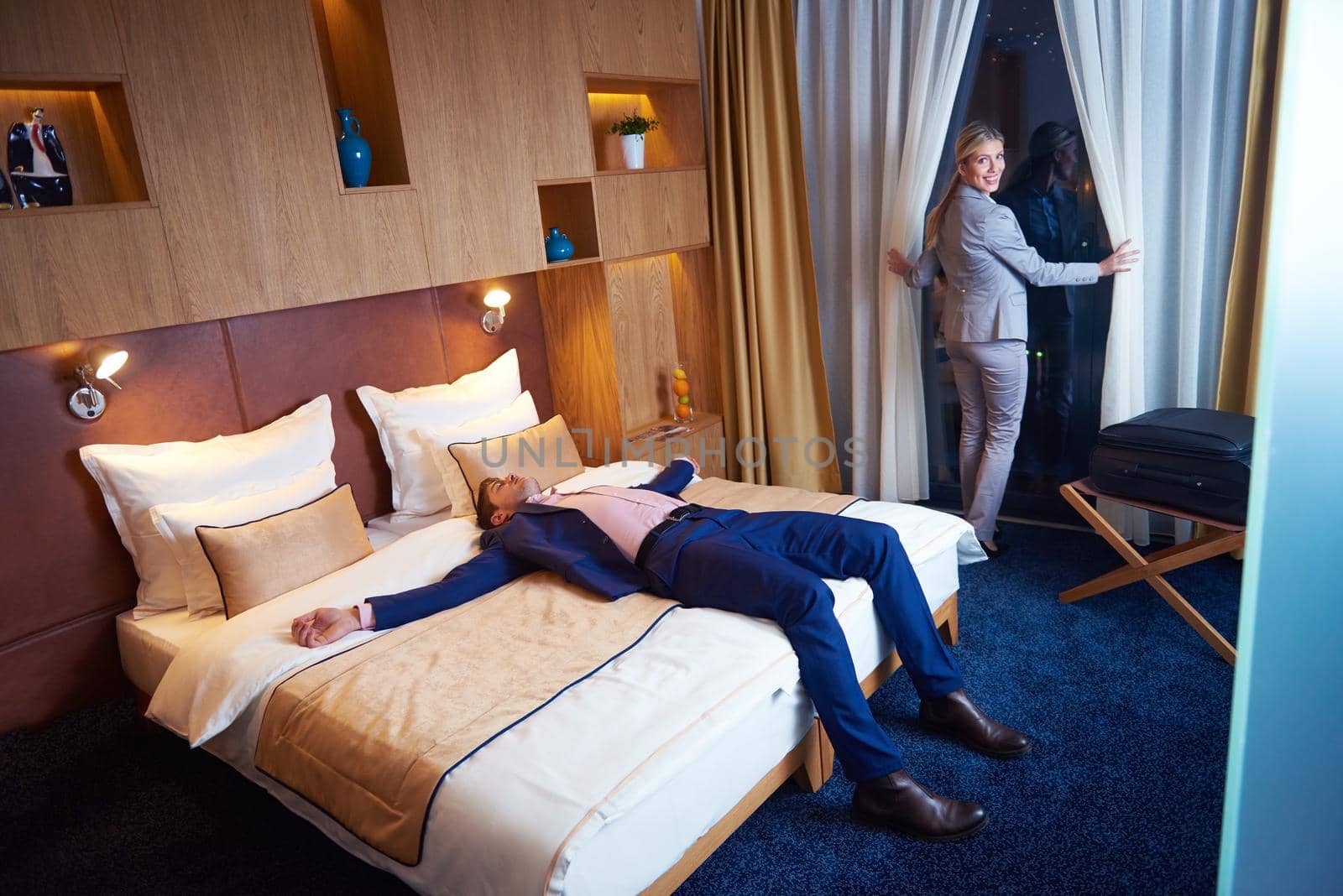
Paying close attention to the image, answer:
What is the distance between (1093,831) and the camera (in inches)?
79.6

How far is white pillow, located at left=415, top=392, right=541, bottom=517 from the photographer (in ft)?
10.2

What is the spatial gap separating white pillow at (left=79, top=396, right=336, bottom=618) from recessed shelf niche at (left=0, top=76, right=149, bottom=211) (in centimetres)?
71

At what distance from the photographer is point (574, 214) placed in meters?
3.69

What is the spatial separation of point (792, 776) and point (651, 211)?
A: 2468 mm

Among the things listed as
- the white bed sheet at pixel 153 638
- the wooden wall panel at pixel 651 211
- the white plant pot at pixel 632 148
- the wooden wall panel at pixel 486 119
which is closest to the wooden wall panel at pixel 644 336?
the wooden wall panel at pixel 651 211

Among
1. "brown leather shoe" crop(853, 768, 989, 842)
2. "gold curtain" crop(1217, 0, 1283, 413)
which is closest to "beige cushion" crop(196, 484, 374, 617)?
"brown leather shoe" crop(853, 768, 989, 842)

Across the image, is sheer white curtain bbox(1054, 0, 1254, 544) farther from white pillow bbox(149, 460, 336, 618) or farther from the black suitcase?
white pillow bbox(149, 460, 336, 618)

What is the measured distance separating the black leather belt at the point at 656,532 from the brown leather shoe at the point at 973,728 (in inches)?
33.2

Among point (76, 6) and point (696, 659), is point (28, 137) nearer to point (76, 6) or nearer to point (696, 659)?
point (76, 6)

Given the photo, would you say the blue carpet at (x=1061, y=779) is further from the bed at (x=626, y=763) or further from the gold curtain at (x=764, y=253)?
the gold curtain at (x=764, y=253)

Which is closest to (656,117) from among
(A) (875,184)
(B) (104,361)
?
(A) (875,184)

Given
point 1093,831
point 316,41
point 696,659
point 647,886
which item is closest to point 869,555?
point 696,659

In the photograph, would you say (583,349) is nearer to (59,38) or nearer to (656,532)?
(656,532)

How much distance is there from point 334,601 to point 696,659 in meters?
1.08
